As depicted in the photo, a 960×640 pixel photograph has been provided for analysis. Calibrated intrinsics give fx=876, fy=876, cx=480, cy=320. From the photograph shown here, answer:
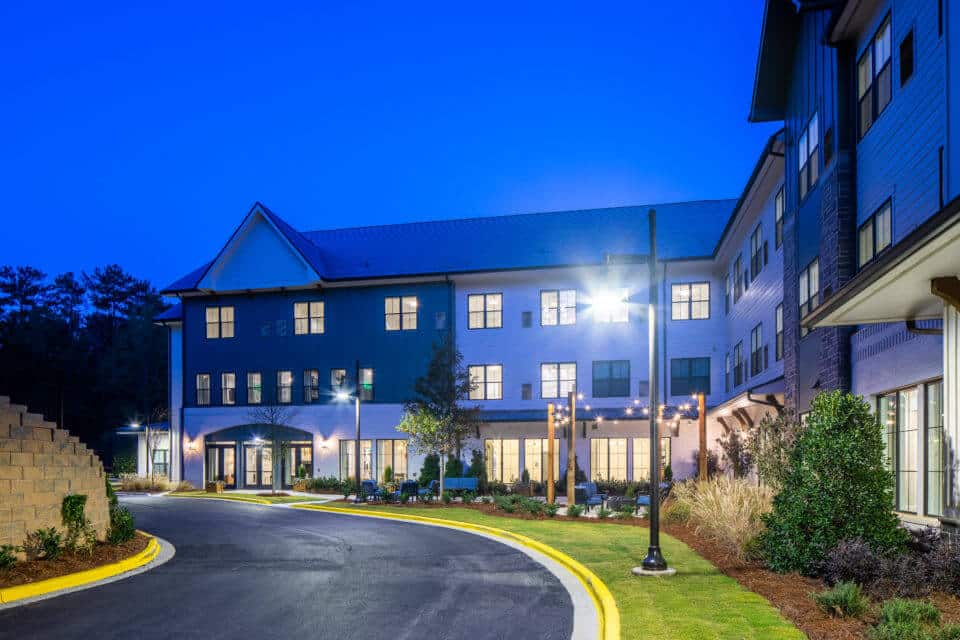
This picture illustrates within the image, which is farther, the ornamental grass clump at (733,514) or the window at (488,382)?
the window at (488,382)

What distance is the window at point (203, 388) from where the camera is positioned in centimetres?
4631

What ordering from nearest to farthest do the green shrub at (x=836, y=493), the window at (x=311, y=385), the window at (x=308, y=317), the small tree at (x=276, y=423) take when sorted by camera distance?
the green shrub at (x=836, y=493), the small tree at (x=276, y=423), the window at (x=311, y=385), the window at (x=308, y=317)

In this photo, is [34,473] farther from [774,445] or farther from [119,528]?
[774,445]

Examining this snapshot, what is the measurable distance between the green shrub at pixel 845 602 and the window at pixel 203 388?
40768 mm

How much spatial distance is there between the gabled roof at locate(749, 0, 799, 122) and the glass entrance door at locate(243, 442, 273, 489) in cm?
2982

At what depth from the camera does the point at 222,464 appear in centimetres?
4578

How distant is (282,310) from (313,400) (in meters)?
4.99

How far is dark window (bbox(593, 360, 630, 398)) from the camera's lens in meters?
39.8

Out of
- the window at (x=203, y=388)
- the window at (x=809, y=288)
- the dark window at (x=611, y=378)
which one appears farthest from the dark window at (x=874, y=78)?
the window at (x=203, y=388)

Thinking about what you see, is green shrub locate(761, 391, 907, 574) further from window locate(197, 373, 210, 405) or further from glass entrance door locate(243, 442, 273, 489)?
window locate(197, 373, 210, 405)

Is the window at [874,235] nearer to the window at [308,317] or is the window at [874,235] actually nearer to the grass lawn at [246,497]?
the grass lawn at [246,497]

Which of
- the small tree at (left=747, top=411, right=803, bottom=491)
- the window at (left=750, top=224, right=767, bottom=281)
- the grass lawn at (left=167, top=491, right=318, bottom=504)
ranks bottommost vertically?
the grass lawn at (left=167, top=491, right=318, bottom=504)

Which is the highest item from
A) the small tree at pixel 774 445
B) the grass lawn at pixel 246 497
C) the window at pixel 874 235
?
the window at pixel 874 235

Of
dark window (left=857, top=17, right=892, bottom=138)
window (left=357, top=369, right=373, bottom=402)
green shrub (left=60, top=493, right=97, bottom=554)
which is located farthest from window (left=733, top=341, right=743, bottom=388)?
green shrub (left=60, top=493, right=97, bottom=554)
